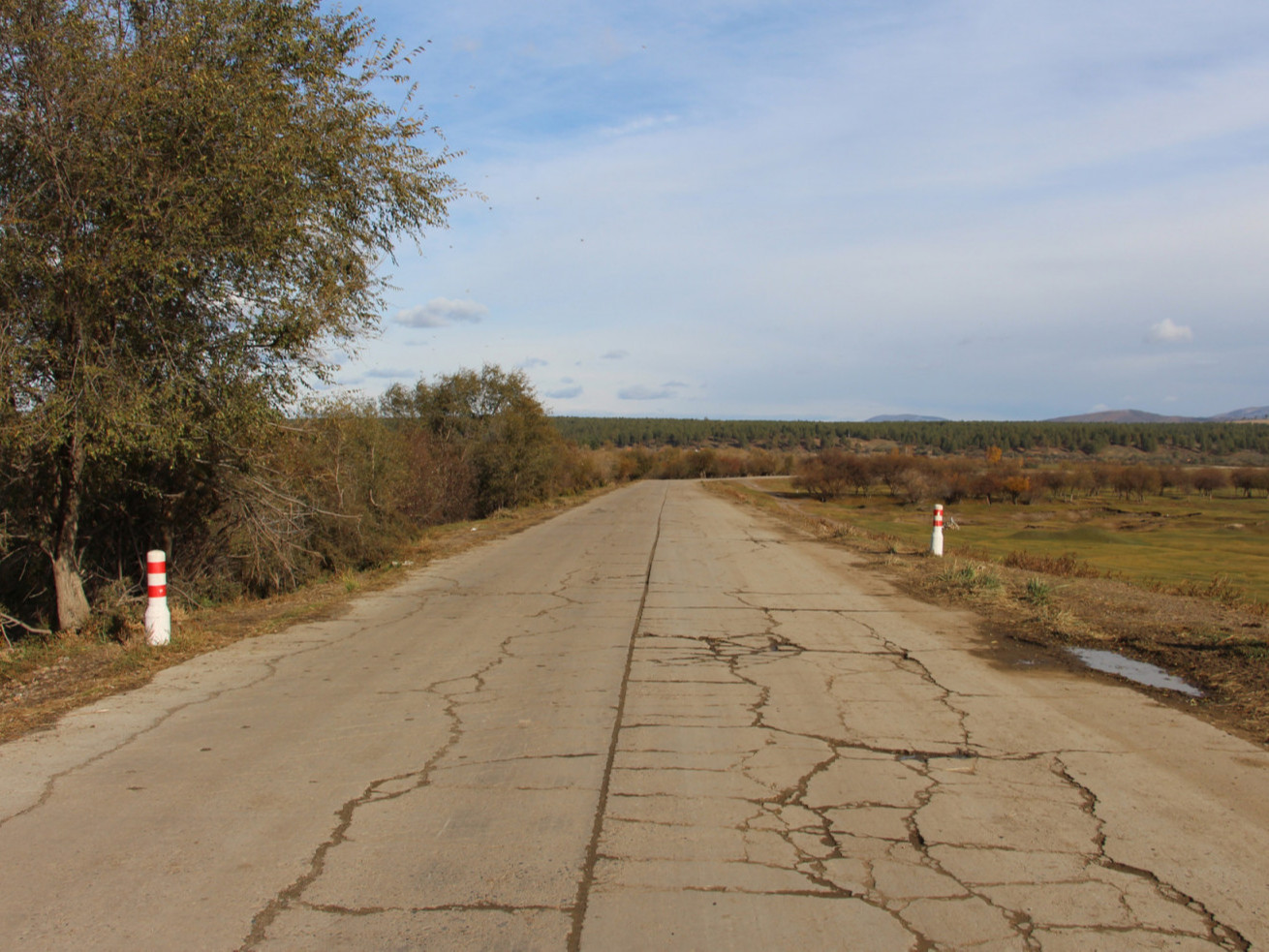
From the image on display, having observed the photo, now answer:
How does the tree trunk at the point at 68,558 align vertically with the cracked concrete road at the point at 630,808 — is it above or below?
above

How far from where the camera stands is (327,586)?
13516mm

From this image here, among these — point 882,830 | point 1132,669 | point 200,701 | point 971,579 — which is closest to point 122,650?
point 200,701

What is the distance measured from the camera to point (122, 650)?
27.9 ft

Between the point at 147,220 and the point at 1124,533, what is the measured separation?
185ft

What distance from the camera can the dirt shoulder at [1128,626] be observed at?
23.2 feet

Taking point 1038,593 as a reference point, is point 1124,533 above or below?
below

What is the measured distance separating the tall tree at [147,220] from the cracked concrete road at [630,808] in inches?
123

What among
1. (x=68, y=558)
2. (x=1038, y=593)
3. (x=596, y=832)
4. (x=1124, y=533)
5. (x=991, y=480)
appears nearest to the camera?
(x=596, y=832)

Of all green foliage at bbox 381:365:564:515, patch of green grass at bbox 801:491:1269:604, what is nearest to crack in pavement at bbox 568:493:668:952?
patch of green grass at bbox 801:491:1269:604

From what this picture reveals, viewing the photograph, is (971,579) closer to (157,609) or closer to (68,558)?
(157,609)

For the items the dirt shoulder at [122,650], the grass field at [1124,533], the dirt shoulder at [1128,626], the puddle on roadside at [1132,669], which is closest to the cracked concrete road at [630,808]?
the dirt shoulder at [122,650]

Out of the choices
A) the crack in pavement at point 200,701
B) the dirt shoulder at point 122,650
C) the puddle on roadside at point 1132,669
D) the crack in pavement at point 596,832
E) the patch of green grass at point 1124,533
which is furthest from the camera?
the patch of green grass at point 1124,533

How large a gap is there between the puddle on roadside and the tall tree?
9.24 m

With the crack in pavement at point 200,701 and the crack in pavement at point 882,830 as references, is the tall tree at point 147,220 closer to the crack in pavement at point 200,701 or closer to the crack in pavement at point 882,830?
the crack in pavement at point 200,701
